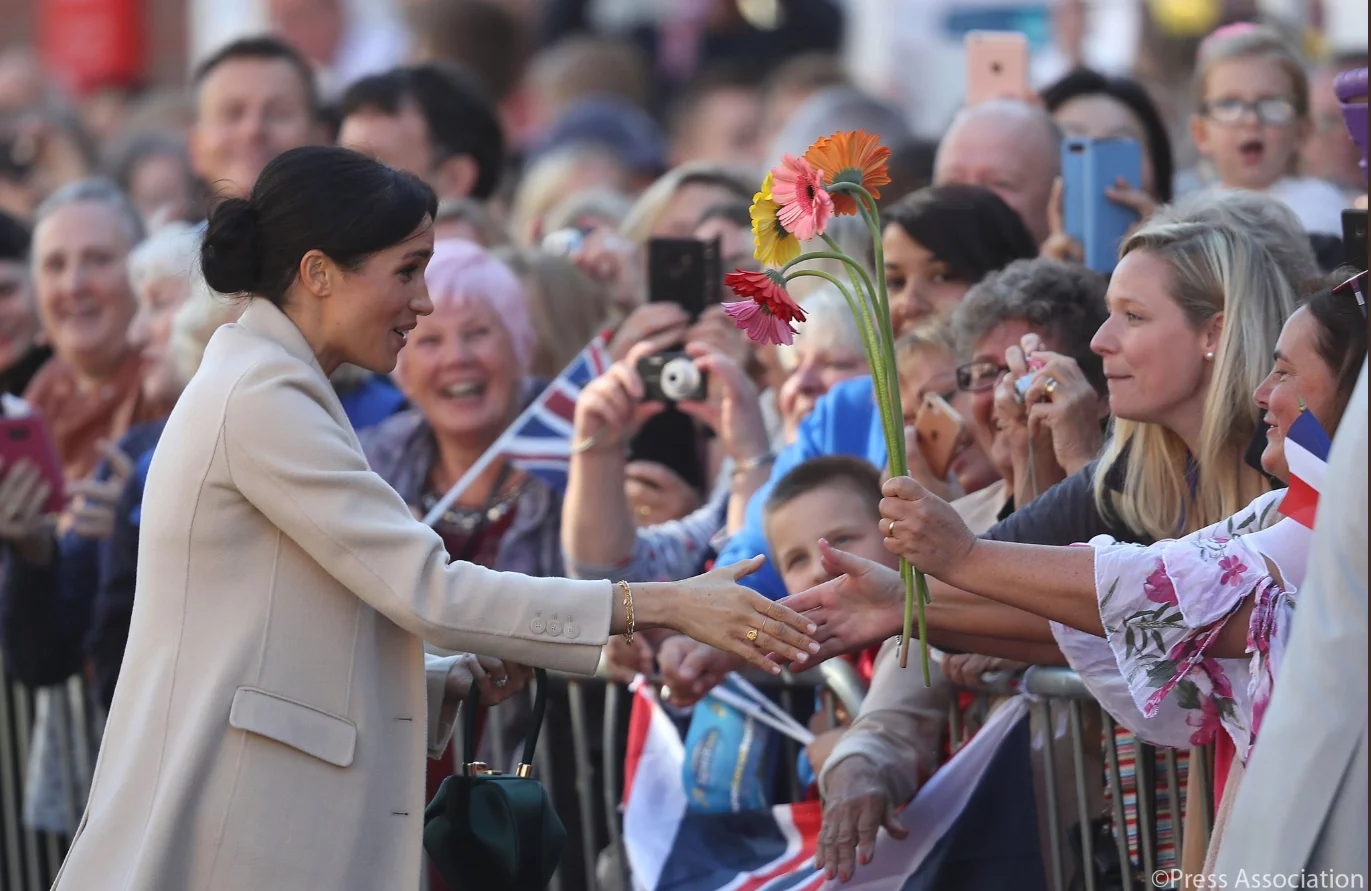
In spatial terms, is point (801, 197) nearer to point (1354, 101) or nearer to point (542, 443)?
point (1354, 101)

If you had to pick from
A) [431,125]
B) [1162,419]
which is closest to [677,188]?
[431,125]

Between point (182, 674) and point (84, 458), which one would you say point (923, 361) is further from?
point (84, 458)

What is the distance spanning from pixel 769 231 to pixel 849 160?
7.4 inches

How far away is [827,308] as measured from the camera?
567 centimetres

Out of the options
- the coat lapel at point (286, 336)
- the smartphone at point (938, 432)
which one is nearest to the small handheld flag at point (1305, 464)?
the smartphone at point (938, 432)

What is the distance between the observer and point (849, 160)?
12.3 feet

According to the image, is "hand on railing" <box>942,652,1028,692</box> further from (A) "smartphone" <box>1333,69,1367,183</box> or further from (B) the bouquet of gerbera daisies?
(A) "smartphone" <box>1333,69,1367,183</box>

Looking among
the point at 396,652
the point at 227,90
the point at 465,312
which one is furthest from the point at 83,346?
the point at 396,652

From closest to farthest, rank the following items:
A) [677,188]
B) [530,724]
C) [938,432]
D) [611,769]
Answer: [530,724]
[938,432]
[611,769]
[677,188]

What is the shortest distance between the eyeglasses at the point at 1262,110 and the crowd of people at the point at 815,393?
1 cm

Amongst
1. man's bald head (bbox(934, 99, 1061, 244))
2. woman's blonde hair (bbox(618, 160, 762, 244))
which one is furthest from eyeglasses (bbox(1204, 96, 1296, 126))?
woman's blonde hair (bbox(618, 160, 762, 244))

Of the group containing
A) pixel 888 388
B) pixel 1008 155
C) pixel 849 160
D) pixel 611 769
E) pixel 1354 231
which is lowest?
pixel 611 769

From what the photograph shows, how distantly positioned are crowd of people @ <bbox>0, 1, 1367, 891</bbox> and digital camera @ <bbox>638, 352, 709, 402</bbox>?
0.08 feet

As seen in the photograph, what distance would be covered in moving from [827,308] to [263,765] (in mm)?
2466
